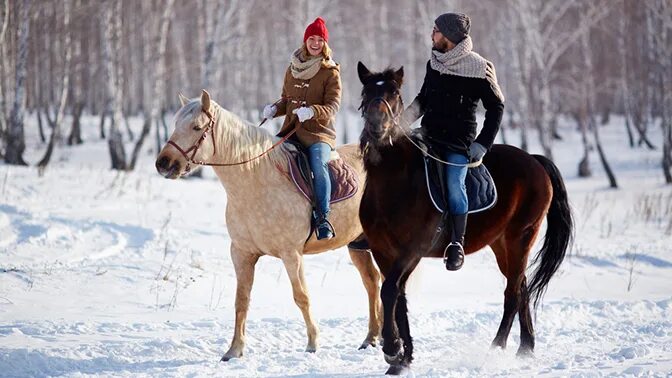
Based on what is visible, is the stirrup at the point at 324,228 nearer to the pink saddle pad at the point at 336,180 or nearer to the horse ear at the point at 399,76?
the pink saddle pad at the point at 336,180

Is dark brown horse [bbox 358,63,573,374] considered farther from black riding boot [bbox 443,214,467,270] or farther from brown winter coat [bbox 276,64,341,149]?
brown winter coat [bbox 276,64,341,149]

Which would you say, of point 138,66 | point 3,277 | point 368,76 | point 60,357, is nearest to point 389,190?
point 368,76

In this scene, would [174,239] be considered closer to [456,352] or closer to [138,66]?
[456,352]

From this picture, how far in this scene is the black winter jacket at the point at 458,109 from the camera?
5.78 metres

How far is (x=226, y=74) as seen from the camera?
3984 cm

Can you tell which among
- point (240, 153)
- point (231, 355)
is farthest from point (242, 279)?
point (240, 153)

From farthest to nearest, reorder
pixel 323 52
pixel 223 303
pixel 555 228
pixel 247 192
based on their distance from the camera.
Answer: pixel 223 303, pixel 555 228, pixel 323 52, pixel 247 192

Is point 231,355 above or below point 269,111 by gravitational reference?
below

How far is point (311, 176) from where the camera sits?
6.36 meters

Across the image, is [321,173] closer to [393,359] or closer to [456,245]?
[456,245]

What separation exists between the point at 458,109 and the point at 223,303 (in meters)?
3.72

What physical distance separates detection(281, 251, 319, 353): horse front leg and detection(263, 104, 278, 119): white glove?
1239 millimetres

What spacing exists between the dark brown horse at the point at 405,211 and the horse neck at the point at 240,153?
42.3 inches

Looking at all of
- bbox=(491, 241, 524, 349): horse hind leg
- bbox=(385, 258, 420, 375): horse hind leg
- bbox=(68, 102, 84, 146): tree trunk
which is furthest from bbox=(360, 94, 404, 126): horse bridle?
bbox=(68, 102, 84, 146): tree trunk
